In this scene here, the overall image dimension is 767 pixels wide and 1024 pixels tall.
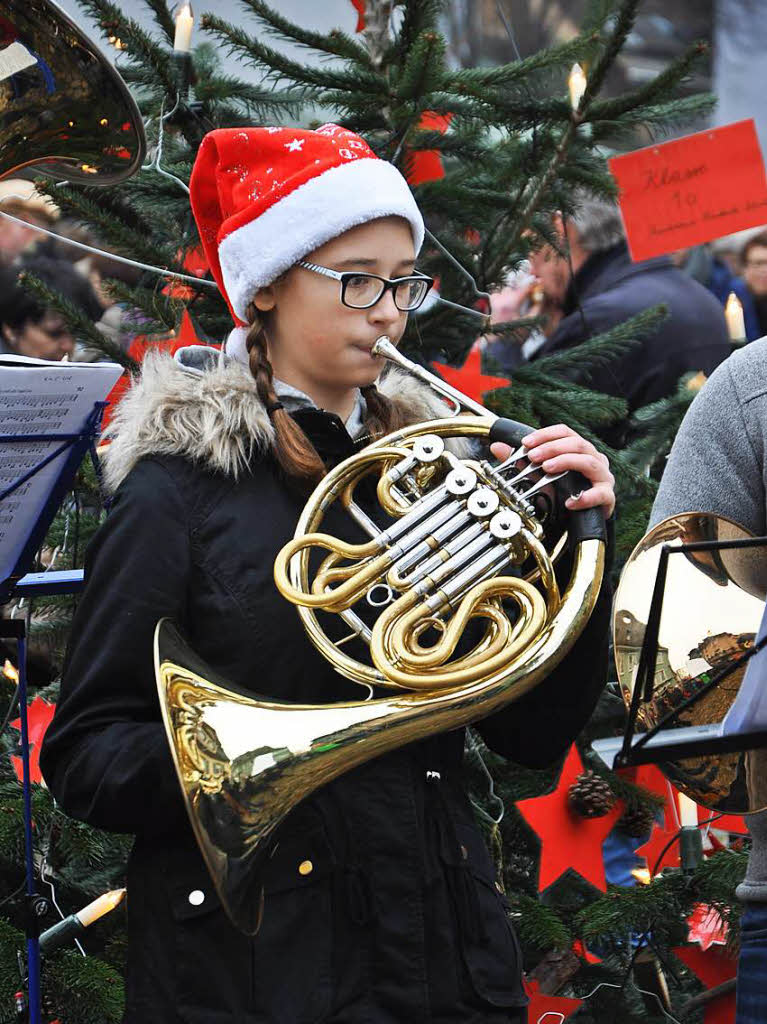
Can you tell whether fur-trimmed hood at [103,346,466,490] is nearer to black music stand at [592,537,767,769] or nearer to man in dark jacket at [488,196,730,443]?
black music stand at [592,537,767,769]

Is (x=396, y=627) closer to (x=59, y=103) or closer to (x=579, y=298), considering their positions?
(x=59, y=103)

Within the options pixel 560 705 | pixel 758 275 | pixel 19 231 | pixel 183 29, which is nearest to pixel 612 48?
pixel 183 29

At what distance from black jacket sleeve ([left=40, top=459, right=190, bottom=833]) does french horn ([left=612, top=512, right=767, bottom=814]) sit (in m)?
0.56

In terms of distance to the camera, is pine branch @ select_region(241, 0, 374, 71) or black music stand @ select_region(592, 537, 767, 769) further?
pine branch @ select_region(241, 0, 374, 71)

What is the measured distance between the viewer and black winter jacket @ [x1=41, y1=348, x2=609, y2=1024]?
1567 millimetres

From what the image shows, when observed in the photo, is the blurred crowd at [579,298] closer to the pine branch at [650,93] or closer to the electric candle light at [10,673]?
the pine branch at [650,93]

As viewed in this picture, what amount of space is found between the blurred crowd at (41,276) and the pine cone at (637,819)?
168cm

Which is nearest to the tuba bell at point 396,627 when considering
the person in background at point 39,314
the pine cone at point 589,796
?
the pine cone at point 589,796

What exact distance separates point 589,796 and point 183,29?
68.0 inches

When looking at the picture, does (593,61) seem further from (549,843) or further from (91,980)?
(91,980)

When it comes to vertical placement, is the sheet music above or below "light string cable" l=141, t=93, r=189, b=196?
below

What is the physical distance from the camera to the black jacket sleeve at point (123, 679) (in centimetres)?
158

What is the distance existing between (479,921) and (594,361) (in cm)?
153

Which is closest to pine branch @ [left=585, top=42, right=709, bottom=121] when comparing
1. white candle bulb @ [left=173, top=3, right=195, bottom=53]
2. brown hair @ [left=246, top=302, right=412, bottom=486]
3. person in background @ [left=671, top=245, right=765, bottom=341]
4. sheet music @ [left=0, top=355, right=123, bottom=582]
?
white candle bulb @ [left=173, top=3, right=195, bottom=53]
